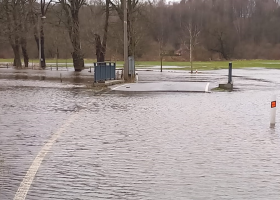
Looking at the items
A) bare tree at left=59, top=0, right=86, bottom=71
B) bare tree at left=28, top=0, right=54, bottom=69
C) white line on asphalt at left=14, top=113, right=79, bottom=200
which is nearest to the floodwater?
white line on asphalt at left=14, top=113, right=79, bottom=200

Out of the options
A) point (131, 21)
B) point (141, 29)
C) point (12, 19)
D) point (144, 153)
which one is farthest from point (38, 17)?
point (144, 153)

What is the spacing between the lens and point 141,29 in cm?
4891

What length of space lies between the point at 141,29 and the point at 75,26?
25.7ft

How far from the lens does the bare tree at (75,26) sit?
52.0 meters

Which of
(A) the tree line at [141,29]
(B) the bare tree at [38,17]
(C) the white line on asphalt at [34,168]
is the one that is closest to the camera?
(C) the white line on asphalt at [34,168]

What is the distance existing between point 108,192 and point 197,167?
1.83 meters

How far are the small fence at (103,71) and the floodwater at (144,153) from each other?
10.7 metres

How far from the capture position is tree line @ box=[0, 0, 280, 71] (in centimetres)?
5234

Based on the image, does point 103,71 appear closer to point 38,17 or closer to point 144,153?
point 144,153

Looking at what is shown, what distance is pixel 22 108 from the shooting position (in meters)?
15.0

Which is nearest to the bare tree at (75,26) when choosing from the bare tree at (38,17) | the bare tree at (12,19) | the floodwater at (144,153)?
the bare tree at (38,17)

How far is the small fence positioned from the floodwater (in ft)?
35.1

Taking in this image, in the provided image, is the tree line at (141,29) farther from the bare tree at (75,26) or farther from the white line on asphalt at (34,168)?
the white line on asphalt at (34,168)

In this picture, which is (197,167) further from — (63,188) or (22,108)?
(22,108)
